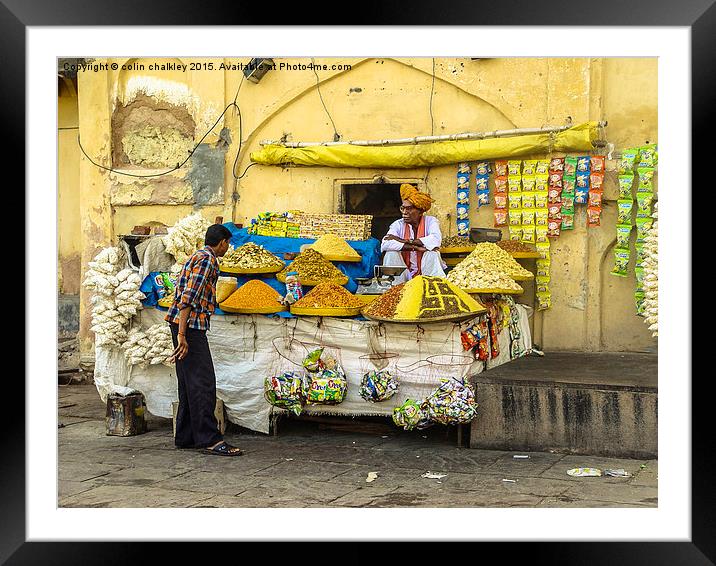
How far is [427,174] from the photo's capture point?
29.3 feet

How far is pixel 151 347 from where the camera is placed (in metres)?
7.00

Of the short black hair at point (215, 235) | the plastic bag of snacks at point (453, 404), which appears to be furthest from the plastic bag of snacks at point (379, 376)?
the short black hair at point (215, 235)

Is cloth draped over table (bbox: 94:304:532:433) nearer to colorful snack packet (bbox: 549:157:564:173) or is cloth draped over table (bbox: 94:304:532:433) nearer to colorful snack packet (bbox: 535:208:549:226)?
colorful snack packet (bbox: 535:208:549:226)

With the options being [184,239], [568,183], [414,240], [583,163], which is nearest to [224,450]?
[184,239]

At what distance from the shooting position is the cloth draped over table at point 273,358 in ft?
21.0

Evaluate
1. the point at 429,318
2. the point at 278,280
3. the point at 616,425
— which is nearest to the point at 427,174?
the point at 278,280

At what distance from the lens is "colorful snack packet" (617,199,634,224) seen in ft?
25.8

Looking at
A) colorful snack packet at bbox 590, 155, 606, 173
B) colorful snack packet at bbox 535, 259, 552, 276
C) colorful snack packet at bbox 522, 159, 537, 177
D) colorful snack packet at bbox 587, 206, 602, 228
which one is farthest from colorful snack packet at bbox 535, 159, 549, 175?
colorful snack packet at bbox 535, 259, 552, 276

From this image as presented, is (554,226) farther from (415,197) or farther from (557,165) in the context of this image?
(415,197)

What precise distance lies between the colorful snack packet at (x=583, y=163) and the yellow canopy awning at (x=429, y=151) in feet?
0.27

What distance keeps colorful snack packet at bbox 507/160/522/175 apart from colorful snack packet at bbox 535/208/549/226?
15.8 inches

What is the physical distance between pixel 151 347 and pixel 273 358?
1.02 m

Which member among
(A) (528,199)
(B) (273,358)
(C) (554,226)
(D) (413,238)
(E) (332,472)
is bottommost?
(E) (332,472)
